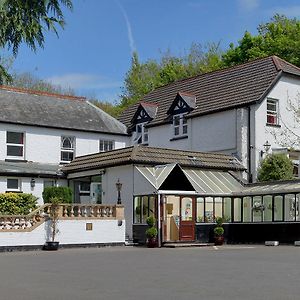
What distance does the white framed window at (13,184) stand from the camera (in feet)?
111

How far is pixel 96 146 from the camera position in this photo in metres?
39.6

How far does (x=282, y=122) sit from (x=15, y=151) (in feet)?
50.1

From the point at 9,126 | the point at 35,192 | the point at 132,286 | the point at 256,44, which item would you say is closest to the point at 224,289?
the point at 132,286

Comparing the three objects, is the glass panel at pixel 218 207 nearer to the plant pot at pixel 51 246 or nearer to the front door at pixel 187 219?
the front door at pixel 187 219

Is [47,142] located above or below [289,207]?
above

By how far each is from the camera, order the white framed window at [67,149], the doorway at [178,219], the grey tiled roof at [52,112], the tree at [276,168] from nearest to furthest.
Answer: the doorway at [178,219], the tree at [276,168], the grey tiled roof at [52,112], the white framed window at [67,149]

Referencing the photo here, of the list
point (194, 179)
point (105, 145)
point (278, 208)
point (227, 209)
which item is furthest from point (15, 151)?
point (278, 208)

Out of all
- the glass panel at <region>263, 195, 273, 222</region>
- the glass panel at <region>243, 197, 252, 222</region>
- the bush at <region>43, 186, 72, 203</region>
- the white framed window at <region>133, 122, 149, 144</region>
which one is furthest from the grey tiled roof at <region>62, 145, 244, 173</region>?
the white framed window at <region>133, 122, 149, 144</region>

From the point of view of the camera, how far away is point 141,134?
41.8m

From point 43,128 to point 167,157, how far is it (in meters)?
8.57

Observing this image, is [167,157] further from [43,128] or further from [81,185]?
[43,128]

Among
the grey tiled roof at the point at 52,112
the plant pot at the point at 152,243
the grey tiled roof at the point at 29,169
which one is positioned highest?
the grey tiled roof at the point at 52,112

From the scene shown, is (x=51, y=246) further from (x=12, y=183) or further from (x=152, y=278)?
(x=152, y=278)

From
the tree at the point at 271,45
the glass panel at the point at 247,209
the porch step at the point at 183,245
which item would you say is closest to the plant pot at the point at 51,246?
the porch step at the point at 183,245
